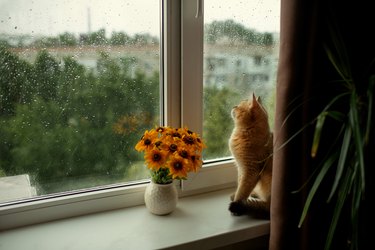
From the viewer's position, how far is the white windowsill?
1024 mm

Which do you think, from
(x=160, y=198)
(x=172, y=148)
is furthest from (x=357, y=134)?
(x=160, y=198)

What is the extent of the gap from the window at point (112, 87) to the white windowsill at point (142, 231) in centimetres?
5

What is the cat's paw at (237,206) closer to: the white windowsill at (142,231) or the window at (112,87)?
the white windowsill at (142,231)

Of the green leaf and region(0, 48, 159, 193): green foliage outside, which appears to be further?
region(0, 48, 159, 193): green foliage outside

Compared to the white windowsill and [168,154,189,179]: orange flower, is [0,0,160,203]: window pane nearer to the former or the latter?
the white windowsill

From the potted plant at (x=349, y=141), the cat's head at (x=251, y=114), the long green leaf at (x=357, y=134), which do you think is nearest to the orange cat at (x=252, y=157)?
the cat's head at (x=251, y=114)

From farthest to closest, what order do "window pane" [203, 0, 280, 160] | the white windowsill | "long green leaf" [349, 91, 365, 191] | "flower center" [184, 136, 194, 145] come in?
"window pane" [203, 0, 280, 160]
"flower center" [184, 136, 194, 145]
the white windowsill
"long green leaf" [349, 91, 365, 191]

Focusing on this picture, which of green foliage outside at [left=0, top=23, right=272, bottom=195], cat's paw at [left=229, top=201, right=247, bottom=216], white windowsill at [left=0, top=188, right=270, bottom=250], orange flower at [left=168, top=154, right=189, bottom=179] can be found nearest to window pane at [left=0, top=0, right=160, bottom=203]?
green foliage outside at [left=0, top=23, right=272, bottom=195]

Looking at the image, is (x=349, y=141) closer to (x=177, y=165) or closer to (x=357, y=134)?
(x=357, y=134)

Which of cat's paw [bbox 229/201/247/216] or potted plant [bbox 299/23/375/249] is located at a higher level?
potted plant [bbox 299/23/375/249]

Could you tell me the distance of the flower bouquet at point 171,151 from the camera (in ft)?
3.60

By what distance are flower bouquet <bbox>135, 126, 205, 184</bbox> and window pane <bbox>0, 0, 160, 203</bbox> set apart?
0.18m

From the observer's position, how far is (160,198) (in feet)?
3.83

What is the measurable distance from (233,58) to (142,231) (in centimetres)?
75
